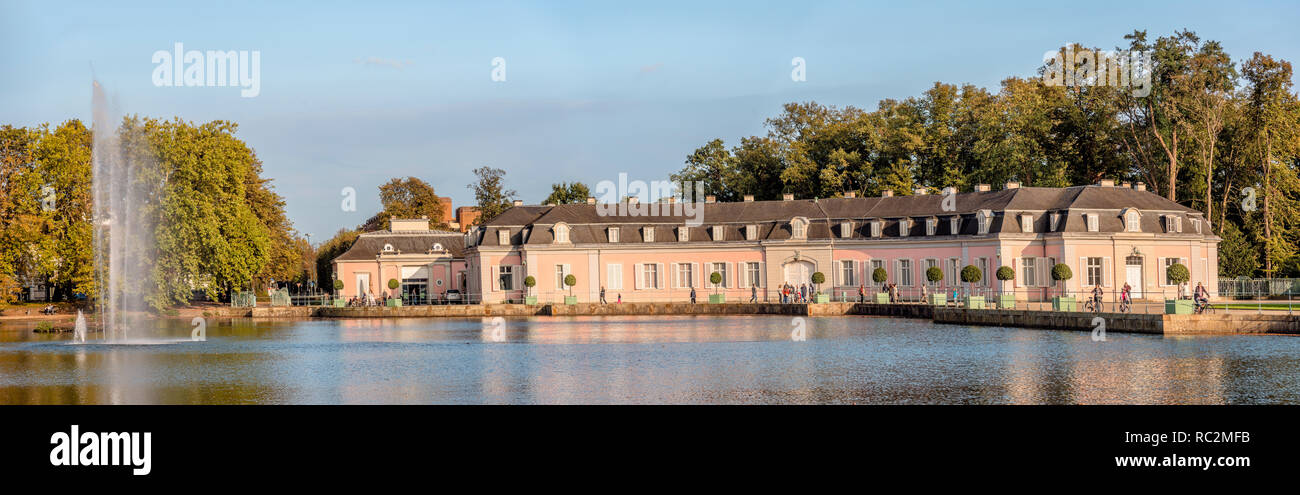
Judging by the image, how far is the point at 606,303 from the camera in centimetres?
5906

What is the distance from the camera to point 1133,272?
55.0 metres

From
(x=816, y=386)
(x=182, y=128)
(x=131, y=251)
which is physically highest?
(x=182, y=128)

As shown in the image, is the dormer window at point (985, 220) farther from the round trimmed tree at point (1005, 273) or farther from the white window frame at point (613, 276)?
the white window frame at point (613, 276)

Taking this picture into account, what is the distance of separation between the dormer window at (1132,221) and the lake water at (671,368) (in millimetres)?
16902

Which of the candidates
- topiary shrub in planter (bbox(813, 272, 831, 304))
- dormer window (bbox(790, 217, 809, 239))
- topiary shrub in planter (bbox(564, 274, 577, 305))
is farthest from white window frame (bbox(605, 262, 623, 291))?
topiary shrub in planter (bbox(813, 272, 831, 304))

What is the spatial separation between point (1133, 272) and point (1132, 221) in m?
2.35

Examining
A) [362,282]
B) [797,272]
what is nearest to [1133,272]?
[797,272]

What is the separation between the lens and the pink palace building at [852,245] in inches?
2165

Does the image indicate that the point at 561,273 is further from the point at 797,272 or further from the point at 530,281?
the point at 797,272

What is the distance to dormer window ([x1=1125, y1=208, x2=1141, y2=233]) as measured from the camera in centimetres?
5472

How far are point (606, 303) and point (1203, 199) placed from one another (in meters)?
31.6
